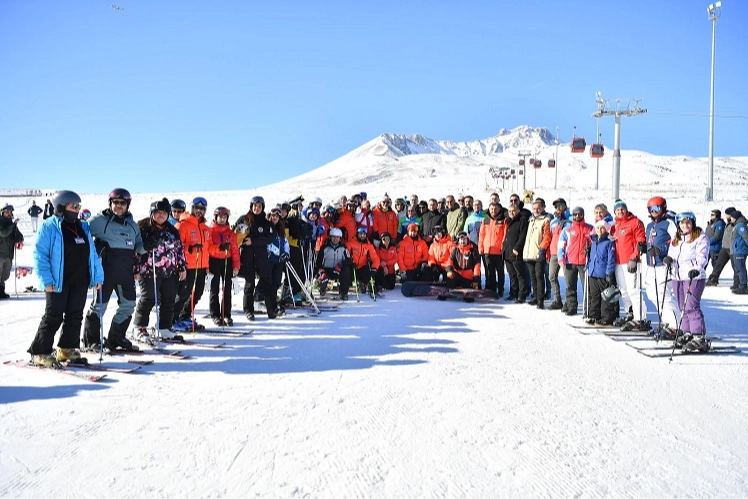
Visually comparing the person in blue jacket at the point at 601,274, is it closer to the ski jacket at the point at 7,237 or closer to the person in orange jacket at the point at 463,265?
the person in orange jacket at the point at 463,265

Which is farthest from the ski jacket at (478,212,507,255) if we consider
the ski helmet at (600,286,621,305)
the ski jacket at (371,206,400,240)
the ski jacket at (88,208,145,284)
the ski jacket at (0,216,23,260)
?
the ski jacket at (0,216,23,260)

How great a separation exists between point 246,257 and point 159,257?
170 centimetres

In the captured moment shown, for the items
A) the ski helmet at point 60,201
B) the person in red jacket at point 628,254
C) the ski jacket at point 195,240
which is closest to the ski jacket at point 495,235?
the person in red jacket at point 628,254

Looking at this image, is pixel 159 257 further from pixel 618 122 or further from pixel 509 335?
pixel 618 122

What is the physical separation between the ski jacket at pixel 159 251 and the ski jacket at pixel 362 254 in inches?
184

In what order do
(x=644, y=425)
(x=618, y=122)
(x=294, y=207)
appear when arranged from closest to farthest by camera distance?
(x=644, y=425) → (x=294, y=207) → (x=618, y=122)

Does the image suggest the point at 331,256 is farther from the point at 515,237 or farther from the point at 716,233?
the point at 716,233

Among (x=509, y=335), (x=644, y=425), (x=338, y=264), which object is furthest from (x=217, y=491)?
(x=338, y=264)

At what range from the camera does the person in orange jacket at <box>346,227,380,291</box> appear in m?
10.6

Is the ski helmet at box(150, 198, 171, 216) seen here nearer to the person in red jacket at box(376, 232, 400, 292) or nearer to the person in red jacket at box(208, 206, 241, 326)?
the person in red jacket at box(208, 206, 241, 326)

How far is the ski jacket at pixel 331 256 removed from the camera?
1042 centimetres

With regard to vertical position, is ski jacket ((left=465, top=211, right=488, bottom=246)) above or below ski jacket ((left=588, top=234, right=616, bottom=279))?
above

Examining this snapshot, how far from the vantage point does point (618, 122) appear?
1572 inches

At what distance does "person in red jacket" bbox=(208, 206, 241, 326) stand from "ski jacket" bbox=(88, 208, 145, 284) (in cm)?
174
